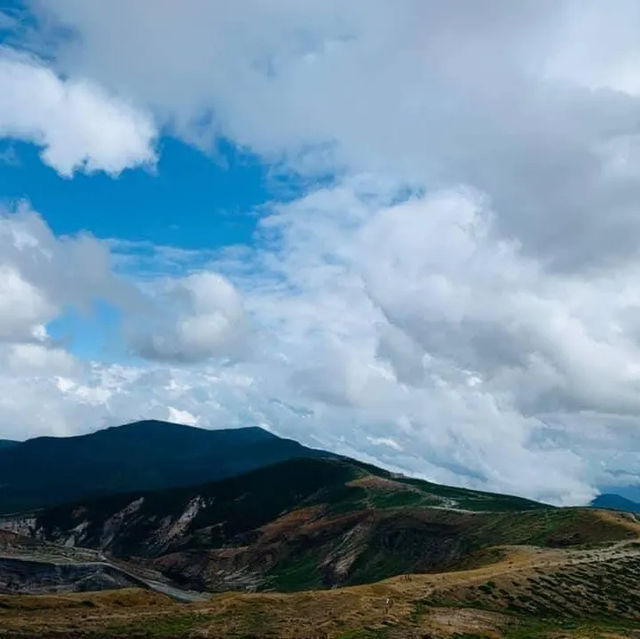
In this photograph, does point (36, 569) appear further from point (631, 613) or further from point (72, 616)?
point (631, 613)

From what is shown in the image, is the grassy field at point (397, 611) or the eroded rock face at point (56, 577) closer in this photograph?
the grassy field at point (397, 611)

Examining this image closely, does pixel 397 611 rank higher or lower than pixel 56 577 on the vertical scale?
higher

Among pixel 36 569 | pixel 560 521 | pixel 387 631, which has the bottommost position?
pixel 36 569

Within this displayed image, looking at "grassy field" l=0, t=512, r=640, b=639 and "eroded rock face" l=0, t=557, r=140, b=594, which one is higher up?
"grassy field" l=0, t=512, r=640, b=639

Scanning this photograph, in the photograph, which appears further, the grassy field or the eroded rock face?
the eroded rock face

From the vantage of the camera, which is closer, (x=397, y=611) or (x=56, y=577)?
(x=397, y=611)

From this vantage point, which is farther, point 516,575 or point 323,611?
point 516,575

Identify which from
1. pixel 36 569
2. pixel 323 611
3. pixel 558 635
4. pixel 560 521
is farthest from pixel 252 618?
pixel 36 569

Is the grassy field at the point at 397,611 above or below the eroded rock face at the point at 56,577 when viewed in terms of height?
above

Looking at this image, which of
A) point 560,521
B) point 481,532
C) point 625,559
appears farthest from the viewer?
point 481,532

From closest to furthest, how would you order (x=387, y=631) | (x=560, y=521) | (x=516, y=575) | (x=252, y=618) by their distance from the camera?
(x=387, y=631), (x=252, y=618), (x=516, y=575), (x=560, y=521)

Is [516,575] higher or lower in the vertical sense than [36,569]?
higher
